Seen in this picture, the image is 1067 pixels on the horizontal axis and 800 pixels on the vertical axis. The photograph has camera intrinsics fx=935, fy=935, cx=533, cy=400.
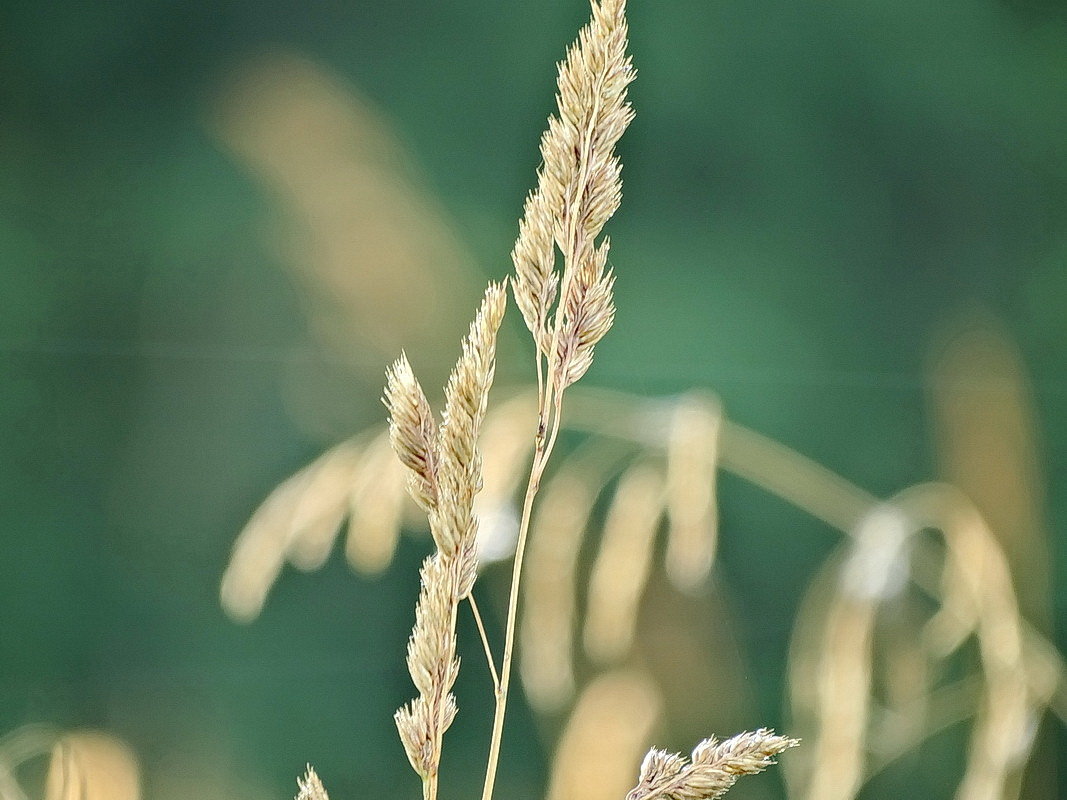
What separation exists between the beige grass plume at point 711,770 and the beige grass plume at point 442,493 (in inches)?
3.5

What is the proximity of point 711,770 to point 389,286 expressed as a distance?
53cm

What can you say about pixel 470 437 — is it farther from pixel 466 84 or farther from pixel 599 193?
pixel 466 84

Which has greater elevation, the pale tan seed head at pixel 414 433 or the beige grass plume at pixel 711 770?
the pale tan seed head at pixel 414 433

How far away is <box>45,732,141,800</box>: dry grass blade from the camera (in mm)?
732

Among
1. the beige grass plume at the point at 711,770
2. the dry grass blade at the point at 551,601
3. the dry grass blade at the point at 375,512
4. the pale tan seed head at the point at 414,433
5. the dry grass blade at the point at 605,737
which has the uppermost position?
the dry grass blade at the point at 375,512

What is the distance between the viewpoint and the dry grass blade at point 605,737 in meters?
0.82

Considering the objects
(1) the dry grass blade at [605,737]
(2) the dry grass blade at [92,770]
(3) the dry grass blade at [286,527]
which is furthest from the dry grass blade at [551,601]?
(2) the dry grass blade at [92,770]

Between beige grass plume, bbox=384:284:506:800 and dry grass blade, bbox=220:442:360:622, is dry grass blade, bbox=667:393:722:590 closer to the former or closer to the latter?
dry grass blade, bbox=220:442:360:622

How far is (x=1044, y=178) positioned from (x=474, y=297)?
579mm

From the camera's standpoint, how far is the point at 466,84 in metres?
0.83

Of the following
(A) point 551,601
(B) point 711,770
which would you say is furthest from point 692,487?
(B) point 711,770

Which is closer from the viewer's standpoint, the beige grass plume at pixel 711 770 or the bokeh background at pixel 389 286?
the beige grass plume at pixel 711 770

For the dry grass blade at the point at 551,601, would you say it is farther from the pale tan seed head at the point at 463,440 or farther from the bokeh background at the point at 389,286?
the pale tan seed head at the point at 463,440

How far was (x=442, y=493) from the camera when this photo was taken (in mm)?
383
